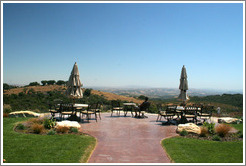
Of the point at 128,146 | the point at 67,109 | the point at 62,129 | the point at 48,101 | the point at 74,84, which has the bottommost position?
the point at 128,146

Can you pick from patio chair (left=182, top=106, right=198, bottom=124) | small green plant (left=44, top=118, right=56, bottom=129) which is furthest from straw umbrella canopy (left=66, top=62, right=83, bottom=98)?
patio chair (left=182, top=106, right=198, bottom=124)

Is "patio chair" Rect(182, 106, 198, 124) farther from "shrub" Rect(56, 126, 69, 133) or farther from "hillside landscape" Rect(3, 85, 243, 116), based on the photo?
"shrub" Rect(56, 126, 69, 133)

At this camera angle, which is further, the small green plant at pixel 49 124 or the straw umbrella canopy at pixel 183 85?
A: the straw umbrella canopy at pixel 183 85

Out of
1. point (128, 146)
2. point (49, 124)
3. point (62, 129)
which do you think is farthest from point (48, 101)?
point (128, 146)

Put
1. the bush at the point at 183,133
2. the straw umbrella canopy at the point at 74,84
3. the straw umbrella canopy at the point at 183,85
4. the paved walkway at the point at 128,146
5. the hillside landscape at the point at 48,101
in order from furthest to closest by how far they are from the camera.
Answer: the hillside landscape at the point at 48,101
the straw umbrella canopy at the point at 74,84
the straw umbrella canopy at the point at 183,85
the bush at the point at 183,133
the paved walkway at the point at 128,146

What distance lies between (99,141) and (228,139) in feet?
14.1

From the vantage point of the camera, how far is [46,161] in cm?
444

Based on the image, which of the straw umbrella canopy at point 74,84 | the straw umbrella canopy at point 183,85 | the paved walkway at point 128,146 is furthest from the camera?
the straw umbrella canopy at point 74,84

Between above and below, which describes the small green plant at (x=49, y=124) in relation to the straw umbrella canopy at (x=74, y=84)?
below

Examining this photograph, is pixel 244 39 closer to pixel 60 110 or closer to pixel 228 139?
pixel 228 139

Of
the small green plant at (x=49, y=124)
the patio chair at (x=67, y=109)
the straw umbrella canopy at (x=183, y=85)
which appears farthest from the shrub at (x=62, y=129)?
the straw umbrella canopy at (x=183, y=85)

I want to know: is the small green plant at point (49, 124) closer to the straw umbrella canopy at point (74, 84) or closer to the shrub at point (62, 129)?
the shrub at point (62, 129)

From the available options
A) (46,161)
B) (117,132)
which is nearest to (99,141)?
(117,132)

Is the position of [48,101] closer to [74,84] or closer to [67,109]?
[67,109]
